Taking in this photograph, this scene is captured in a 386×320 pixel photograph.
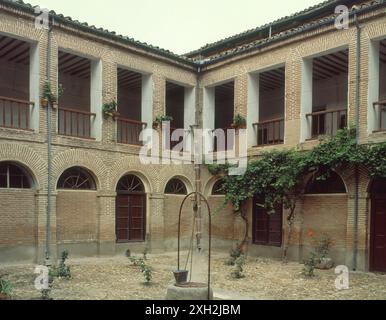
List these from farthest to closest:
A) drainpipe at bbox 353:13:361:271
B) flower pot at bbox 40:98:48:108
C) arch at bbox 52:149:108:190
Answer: arch at bbox 52:149:108:190 → flower pot at bbox 40:98:48:108 → drainpipe at bbox 353:13:361:271

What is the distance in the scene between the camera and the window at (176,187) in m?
16.6

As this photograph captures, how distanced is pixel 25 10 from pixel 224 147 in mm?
8688

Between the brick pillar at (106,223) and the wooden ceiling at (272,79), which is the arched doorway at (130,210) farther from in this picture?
the wooden ceiling at (272,79)

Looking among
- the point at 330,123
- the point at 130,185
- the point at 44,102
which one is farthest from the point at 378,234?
the point at 44,102

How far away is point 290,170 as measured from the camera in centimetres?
1334

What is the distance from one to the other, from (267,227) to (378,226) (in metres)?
4.00

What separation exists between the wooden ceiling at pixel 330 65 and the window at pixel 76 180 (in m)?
9.04

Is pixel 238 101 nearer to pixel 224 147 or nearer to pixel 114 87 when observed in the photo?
pixel 224 147

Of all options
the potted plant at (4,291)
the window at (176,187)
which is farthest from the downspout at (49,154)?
the potted plant at (4,291)

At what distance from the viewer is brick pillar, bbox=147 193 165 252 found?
50.8 feet

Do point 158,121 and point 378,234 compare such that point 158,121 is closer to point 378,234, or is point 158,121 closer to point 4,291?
point 378,234

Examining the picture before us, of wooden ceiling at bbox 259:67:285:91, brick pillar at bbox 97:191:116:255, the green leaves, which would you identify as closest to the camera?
the green leaves

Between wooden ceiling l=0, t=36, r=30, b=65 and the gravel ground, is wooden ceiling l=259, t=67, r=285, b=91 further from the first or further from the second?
wooden ceiling l=0, t=36, r=30, b=65

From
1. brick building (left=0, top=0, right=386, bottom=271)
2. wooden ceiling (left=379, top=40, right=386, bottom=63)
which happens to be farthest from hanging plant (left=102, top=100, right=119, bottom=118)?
wooden ceiling (left=379, top=40, right=386, bottom=63)
